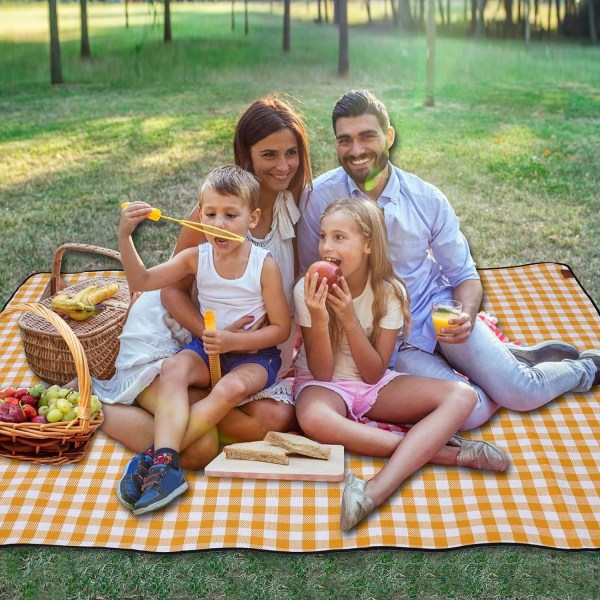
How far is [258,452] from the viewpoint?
268cm

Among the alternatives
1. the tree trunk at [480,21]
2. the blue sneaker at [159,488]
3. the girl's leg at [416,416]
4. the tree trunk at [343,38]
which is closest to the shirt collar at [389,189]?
the girl's leg at [416,416]

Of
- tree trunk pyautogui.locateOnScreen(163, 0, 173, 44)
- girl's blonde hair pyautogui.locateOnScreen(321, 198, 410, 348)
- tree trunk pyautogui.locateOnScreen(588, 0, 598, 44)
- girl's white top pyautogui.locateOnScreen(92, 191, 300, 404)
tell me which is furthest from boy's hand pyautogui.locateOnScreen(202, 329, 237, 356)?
tree trunk pyautogui.locateOnScreen(588, 0, 598, 44)

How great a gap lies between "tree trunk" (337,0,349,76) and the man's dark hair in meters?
6.24

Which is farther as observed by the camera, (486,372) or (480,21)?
(480,21)

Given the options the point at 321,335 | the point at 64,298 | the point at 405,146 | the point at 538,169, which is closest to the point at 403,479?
the point at 321,335

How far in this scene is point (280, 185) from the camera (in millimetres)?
2887

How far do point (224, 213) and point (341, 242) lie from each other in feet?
1.20

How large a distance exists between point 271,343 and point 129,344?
1.64ft

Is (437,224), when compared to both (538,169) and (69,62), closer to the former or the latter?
(538,169)

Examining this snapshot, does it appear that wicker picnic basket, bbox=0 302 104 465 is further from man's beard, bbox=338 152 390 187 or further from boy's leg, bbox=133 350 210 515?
man's beard, bbox=338 152 390 187

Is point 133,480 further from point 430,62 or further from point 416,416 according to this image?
point 430,62

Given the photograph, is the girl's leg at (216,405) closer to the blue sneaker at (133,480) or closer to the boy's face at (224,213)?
the blue sneaker at (133,480)

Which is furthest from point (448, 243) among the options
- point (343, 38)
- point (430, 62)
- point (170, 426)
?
point (343, 38)

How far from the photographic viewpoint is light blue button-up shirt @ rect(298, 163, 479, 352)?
3.01m
